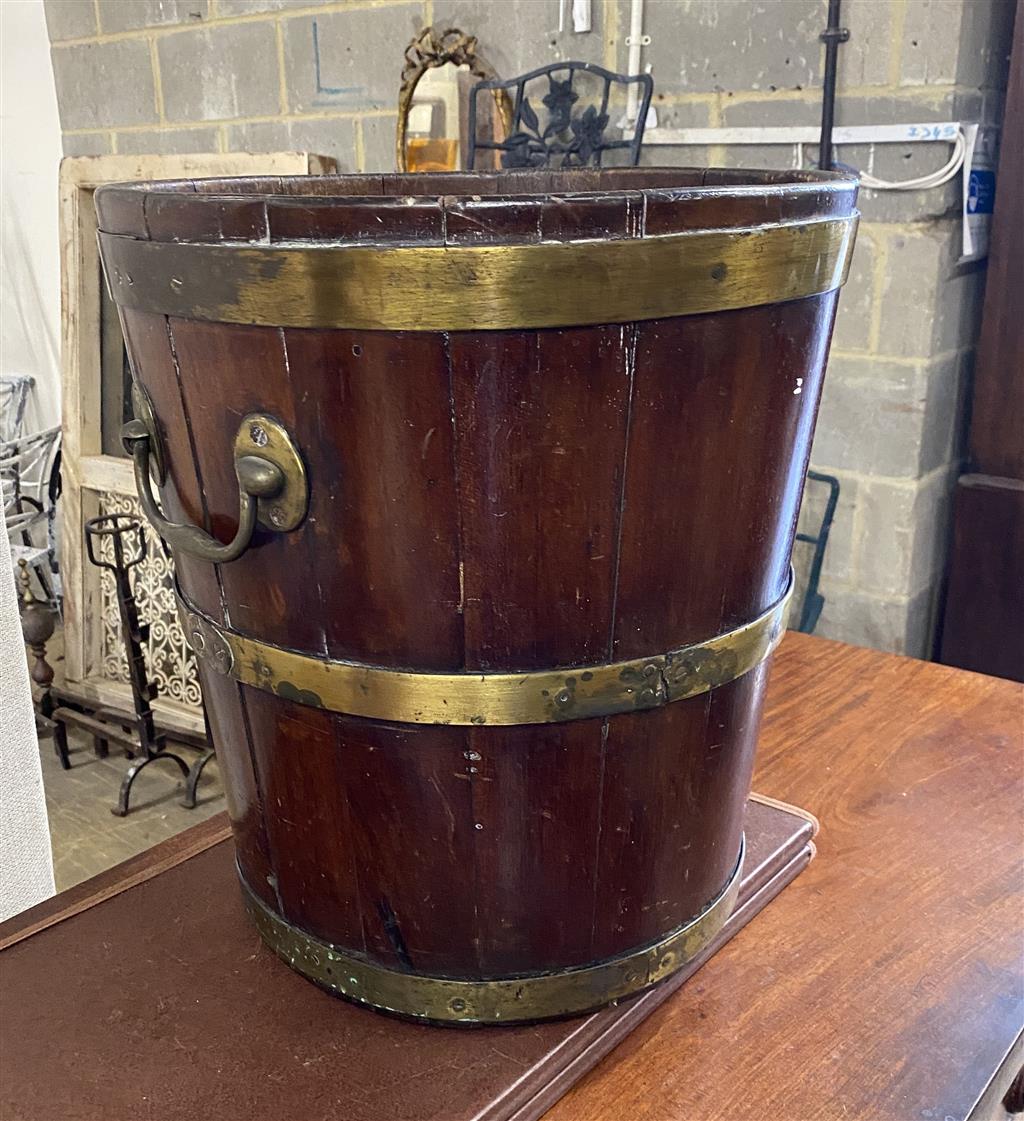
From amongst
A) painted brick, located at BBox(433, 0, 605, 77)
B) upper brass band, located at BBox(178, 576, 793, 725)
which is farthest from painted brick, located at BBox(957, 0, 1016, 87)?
upper brass band, located at BBox(178, 576, 793, 725)

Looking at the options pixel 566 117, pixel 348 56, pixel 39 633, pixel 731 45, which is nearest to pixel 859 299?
pixel 731 45

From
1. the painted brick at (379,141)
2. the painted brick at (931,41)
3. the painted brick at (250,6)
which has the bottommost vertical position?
the painted brick at (379,141)

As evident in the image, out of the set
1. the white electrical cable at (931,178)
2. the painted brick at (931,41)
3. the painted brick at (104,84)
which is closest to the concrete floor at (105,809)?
the painted brick at (104,84)

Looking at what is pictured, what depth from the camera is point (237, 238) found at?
621 mm

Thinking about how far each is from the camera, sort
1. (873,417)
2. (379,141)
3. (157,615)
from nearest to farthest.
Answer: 1. (873,417)
2. (379,141)
3. (157,615)

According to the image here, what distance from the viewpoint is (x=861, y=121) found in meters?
1.70

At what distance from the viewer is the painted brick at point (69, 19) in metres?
2.87

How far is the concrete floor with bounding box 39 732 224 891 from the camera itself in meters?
2.42

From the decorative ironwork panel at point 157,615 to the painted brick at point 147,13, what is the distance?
3.92 feet

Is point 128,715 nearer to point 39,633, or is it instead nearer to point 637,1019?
point 39,633

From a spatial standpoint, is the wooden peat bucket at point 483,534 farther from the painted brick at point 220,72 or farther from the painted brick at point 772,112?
the painted brick at point 220,72

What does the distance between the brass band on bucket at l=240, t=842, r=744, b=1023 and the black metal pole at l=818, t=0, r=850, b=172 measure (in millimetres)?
1273

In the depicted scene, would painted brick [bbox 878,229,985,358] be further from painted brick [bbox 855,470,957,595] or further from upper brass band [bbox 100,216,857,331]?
upper brass band [bbox 100,216,857,331]

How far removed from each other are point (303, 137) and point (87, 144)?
0.91m
